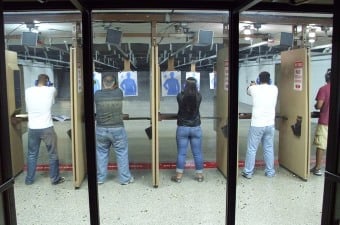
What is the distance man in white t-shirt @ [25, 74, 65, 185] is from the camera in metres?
3.79

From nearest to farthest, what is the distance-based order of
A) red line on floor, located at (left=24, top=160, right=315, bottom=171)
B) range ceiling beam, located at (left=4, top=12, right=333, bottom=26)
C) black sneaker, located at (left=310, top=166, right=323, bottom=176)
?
range ceiling beam, located at (left=4, top=12, right=333, bottom=26) < black sneaker, located at (left=310, top=166, right=323, bottom=176) < red line on floor, located at (left=24, top=160, right=315, bottom=171)

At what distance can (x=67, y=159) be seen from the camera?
205 inches

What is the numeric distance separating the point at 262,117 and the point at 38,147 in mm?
2801

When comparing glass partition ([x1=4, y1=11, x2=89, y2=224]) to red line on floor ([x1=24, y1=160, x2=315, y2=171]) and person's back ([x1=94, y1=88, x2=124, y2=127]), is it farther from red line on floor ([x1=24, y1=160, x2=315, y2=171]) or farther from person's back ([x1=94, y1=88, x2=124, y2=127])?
person's back ([x1=94, y1=88, x2=124, y2=127])

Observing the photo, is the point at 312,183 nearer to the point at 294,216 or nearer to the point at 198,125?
the point at 294,216

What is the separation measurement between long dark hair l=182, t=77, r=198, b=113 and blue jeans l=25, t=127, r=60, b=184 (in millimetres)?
1662

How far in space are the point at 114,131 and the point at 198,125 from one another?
1.03 meters

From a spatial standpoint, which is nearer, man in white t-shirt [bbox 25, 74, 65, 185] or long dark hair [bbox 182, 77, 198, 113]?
man in white t-shirt [bbox 25, 74, 65, 185]

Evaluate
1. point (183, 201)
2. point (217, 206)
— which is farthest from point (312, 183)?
point (183, 201)

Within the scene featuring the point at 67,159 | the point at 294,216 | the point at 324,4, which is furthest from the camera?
the point at 67,159

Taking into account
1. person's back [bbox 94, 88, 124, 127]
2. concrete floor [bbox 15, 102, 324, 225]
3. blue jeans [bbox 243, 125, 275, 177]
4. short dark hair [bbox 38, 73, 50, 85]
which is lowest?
concrete floor [bbox 15, 102, 324, 225]

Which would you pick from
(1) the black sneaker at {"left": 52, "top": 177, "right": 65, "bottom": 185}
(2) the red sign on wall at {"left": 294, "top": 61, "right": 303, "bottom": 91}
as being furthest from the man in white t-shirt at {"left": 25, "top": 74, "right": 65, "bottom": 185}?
(2) the red sign on wall at {"left": 294, "top": 61, "right": 303, "bottom": 91}

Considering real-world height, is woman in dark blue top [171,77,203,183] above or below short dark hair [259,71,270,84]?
below

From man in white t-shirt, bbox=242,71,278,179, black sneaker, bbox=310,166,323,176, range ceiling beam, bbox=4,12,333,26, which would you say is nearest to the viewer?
range ceiling beam, bbox=4,12,333,26
